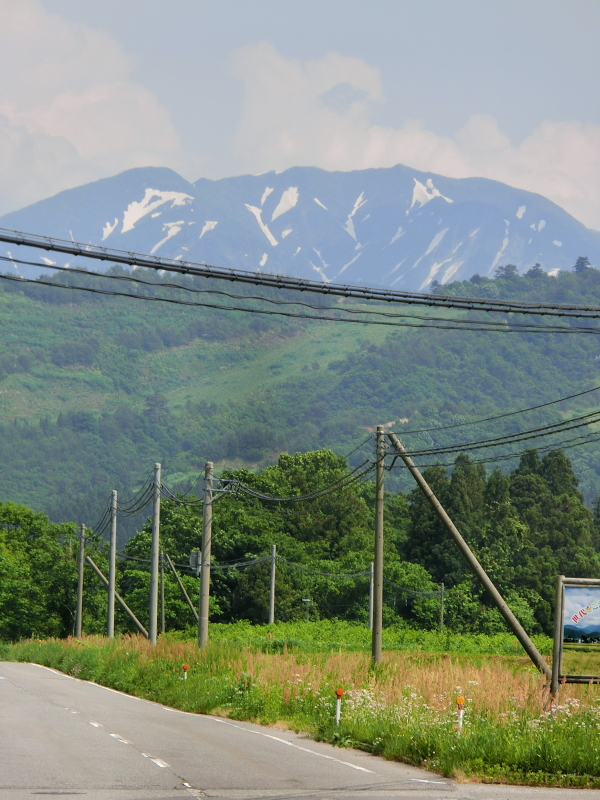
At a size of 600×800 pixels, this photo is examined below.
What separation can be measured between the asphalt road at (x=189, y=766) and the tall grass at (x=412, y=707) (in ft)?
1.47

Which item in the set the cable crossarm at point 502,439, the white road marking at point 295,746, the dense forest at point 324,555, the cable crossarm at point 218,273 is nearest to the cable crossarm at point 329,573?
the dense forest at point 324,555

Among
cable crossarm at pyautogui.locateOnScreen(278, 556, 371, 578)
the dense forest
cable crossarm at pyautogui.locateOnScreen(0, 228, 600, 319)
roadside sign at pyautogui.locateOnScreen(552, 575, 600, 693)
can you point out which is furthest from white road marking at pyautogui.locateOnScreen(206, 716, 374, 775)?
cable crossarm at pyautogui.locateOnScreen(278, 556, 371, 578)

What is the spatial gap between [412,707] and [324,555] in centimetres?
7011

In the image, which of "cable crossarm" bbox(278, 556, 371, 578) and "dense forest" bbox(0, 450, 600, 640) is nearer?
"dense forest" bbox(0, 450, 600, 640)

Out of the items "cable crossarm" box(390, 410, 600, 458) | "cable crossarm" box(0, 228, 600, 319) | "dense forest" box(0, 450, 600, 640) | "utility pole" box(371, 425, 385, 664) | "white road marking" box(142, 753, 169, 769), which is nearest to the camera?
"white road marking" box(142, 753, 169, 769)

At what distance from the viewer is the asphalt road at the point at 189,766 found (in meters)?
11.5

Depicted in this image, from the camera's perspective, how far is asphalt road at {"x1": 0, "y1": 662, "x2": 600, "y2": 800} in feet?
37.7

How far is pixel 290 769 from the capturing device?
43.1 ft

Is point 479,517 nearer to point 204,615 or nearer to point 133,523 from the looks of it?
point 204,615

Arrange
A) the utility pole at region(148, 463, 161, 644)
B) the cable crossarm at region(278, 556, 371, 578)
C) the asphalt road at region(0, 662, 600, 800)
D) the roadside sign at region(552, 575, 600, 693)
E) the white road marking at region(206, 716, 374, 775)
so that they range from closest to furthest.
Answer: the asphalt road at region(0, 662, 600, 800)
the white road marking at region(206, 716, 374, 775)
the roadside sign at region(552, 575, 600, 693)
the utility pole at region(148, 463, 161, 644)
the cable crossarm at region(278, 556, 371, 578)

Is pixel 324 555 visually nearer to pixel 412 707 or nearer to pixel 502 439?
pixel 502 439

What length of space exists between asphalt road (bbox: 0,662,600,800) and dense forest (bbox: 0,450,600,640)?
3945 cm

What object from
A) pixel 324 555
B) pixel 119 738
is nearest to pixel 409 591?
pixel 324 555

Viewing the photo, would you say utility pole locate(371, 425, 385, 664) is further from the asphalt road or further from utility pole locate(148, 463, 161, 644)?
utility pole locate(148, 463, 161, 644)
